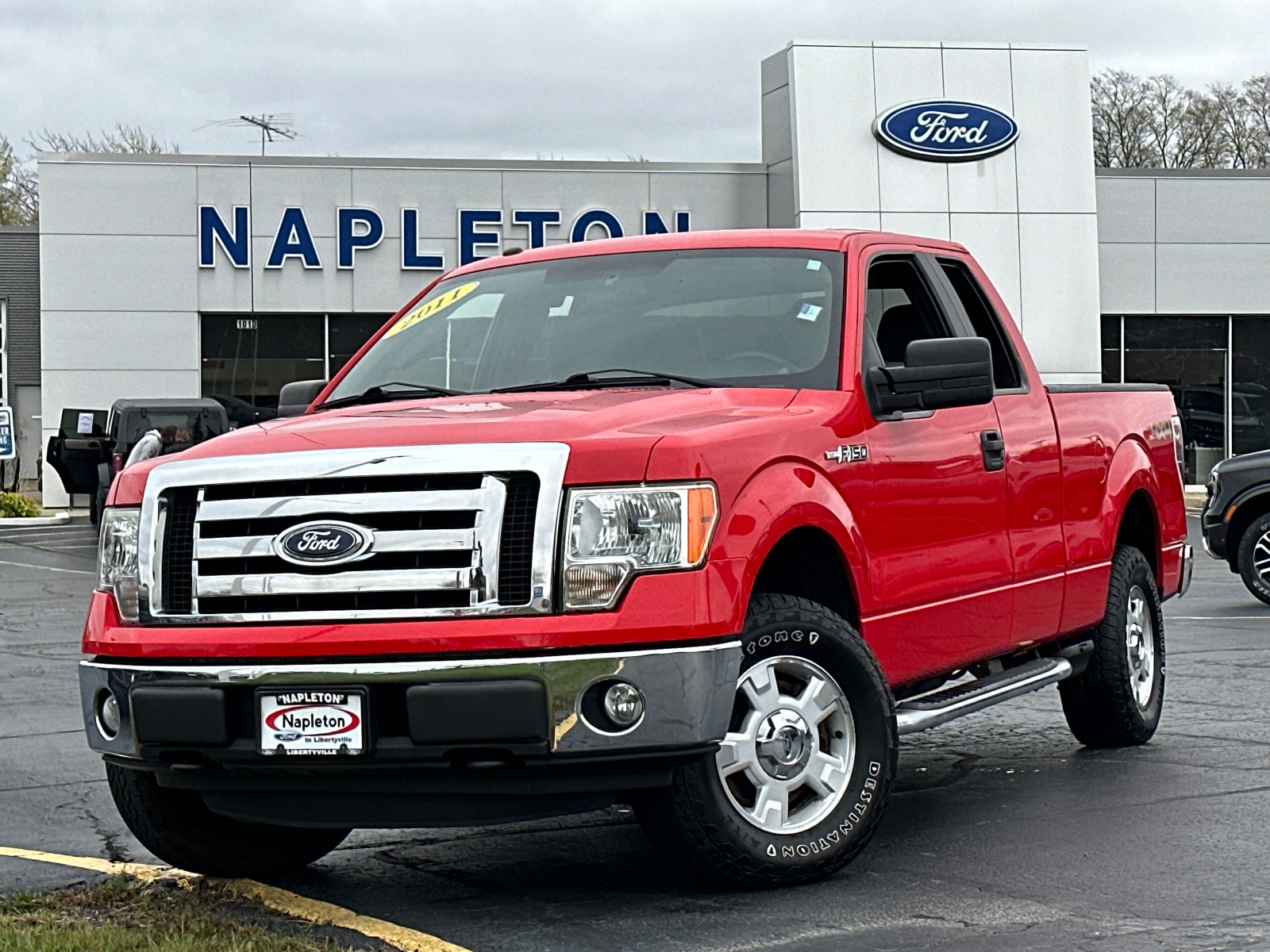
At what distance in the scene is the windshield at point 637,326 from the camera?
6.04 metres

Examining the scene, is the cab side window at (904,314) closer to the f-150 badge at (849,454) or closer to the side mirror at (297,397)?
the f-150 badge at (849,454)

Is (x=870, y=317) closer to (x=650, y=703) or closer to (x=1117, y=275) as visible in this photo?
(x=650, y=703)

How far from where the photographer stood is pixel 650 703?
4754mm

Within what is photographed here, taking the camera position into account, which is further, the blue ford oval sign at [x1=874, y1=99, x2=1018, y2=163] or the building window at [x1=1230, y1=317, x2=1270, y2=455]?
the building window at [x1=1230, y1=317, x2=1270, y2=455]

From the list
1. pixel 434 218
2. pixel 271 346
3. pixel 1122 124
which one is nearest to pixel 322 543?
pixel 434 218

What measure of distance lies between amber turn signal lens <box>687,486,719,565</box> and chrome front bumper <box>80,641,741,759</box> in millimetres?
250

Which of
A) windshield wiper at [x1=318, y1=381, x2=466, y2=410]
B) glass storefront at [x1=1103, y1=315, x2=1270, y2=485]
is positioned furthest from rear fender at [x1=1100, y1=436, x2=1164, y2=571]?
glass storefront at [x1=1103, y1=315, x2=1270, y2=485]

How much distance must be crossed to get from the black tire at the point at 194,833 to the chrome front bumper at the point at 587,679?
697 mm

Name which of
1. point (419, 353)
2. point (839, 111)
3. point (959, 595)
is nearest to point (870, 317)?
point (959, 595)

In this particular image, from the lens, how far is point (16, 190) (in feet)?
200

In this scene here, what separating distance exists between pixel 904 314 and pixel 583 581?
2672mm

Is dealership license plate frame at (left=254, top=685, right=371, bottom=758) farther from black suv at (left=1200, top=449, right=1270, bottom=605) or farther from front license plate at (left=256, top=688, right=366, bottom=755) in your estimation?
black suv at (left=1200, top=449, right=1270, bottom=605)

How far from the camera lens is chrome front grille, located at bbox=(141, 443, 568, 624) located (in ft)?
15.5

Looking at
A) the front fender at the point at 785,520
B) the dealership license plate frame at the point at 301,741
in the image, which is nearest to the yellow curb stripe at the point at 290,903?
the dealership license plate frame at the point at 301,741
